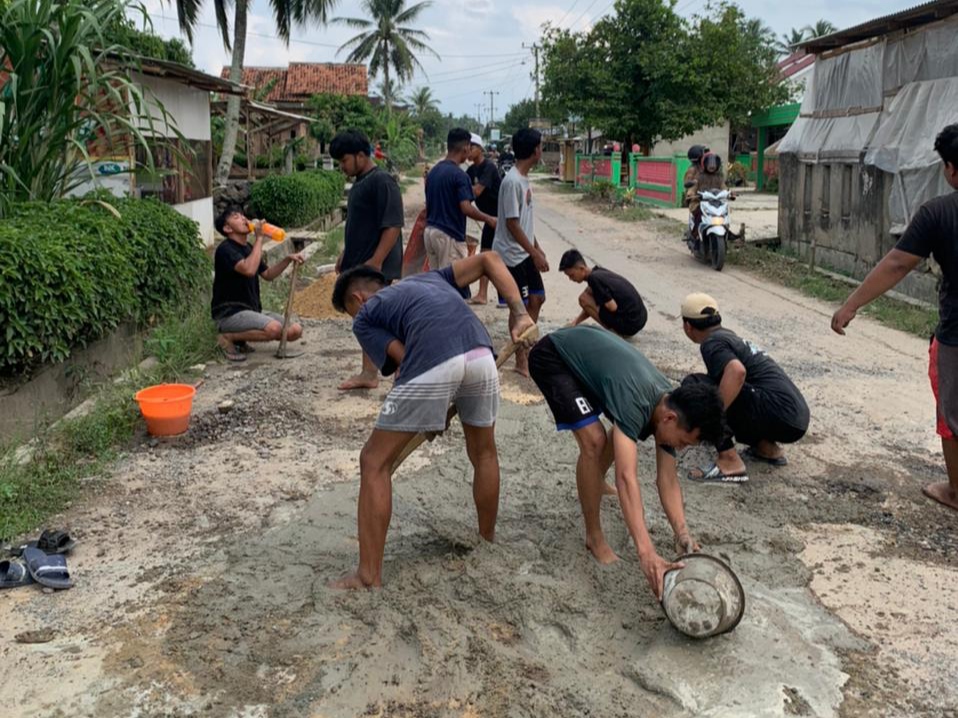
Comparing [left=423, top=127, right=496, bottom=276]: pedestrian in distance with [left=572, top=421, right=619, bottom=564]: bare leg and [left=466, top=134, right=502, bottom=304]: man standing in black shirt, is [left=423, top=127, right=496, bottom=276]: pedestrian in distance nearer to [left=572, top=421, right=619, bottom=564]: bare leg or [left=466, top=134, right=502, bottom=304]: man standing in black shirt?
[left=466, top=134, right=502, bottom=304]: man standing in black shirt

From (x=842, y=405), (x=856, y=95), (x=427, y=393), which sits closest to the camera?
(x=427, y=393)

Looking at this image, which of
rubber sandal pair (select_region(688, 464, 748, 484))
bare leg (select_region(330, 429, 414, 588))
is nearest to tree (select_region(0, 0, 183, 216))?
bare leg (select_region(330, 429, 414, 588))

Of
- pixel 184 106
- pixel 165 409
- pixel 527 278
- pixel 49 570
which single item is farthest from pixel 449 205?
pixel 184 106

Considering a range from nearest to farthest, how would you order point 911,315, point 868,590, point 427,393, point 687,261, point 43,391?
point 427,393, point 868,590, point 43,391, point 911,315, point 687,261

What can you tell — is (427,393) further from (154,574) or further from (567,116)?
(567,116)

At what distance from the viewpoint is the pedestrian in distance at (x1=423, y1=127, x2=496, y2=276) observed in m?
7.14

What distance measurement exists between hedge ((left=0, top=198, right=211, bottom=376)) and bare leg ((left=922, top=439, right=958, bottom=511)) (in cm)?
478

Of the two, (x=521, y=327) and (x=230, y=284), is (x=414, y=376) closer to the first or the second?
(x=521, y=327)

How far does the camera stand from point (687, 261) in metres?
13.5

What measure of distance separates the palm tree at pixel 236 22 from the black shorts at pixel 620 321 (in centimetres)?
1323

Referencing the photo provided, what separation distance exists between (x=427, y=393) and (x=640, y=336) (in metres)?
5.09

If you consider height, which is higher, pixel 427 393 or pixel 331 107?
pixel 331 107

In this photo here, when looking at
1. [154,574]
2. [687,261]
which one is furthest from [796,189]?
[154,574]

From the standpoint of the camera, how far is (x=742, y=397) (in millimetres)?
4836
